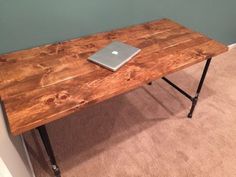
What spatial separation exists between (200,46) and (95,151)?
0.91m

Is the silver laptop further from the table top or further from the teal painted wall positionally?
the teal painted wall

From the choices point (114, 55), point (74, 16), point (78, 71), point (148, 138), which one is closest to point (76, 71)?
point (78, 71)

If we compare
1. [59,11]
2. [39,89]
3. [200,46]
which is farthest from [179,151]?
[59,11]

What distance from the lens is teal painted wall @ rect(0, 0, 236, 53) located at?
1.15 m

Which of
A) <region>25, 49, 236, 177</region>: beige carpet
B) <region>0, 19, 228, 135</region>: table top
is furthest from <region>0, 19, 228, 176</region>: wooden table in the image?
<region>25, 49, 236, 177</region>: beige carpet

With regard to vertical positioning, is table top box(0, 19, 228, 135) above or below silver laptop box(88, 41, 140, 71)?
below

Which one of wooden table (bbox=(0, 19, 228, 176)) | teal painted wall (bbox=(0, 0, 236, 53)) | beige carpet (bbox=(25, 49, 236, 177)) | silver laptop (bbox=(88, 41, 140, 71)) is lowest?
beige carpet (bbox=(25, 49, 236, 177))

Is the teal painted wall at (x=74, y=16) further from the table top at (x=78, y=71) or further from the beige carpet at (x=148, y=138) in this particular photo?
the beige carpet at (x=148, y=138)

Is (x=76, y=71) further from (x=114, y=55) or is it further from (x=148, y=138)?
(x=148, y=138)

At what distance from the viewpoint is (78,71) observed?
3.46ft

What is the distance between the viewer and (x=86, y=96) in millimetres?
908

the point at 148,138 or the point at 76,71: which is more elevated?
the point at 76,71

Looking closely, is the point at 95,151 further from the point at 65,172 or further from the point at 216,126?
the point at 216,126

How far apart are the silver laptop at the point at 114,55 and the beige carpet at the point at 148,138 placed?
0.56 m
